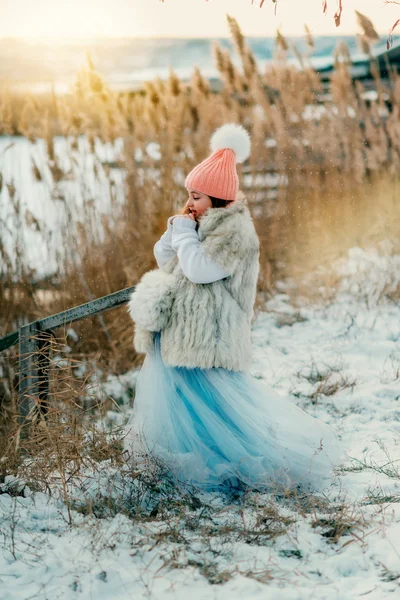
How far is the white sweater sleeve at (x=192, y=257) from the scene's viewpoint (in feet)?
8.25

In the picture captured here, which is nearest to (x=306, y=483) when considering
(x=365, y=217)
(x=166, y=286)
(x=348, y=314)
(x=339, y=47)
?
(x=166, y=286)

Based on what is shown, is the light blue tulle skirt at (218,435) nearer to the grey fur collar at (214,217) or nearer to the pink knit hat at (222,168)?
the grey fur collar at (214,217)

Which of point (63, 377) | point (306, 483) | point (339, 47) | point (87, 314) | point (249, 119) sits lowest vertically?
point (306, 483)

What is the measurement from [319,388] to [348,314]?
1.38 meters

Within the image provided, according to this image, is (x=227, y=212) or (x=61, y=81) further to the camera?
(x=61, y=81)

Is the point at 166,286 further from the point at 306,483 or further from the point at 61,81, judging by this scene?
the point at 61,81

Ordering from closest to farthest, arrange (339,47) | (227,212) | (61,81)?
(227,212) < (339,47) < (61,81)

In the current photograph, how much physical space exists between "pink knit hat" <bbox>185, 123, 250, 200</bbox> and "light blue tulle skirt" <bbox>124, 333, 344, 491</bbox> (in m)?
0.69

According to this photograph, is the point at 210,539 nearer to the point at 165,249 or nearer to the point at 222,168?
the point at 165,249

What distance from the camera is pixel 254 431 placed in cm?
265

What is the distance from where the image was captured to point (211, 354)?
2.59m

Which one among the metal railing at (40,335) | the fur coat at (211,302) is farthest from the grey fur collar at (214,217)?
the metal railing at (40,335)

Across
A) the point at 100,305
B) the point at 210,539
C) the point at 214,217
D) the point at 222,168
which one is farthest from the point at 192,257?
the point at 210,539

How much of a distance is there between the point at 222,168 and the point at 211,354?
2.47 feet
